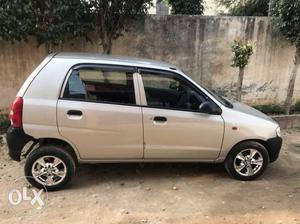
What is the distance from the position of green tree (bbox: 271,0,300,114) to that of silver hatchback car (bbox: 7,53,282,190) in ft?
11.1

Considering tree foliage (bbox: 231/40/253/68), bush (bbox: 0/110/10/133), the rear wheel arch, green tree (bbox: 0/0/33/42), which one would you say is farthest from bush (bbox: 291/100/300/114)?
bush (bbox: 0/110/10/133)

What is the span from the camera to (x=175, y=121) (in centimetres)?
521

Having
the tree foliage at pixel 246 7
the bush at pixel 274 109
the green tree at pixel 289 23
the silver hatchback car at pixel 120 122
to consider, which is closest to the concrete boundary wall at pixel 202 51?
the bush at pixel 274 109

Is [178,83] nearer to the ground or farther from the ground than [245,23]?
nearer to the ground

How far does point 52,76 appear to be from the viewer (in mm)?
4984

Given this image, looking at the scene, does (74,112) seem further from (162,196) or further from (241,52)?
(241,52)

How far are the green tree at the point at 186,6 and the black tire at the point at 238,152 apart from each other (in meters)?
4.91

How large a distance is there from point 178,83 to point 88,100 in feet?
4.20

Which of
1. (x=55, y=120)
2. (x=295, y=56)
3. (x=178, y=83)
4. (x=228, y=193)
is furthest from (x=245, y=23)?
(x=55, y=120)

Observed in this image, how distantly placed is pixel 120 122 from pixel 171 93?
854mm

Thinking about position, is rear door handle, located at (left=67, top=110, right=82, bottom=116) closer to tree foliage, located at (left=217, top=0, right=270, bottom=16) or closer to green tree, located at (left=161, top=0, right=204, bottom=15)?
green tree, located at (left=161, top=0, right=204, bottom=15)

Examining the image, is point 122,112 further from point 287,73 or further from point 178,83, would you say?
point 287,73

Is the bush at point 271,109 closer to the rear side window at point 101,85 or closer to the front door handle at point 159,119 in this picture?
the front door handle at point 159,119

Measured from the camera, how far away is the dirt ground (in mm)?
4574
